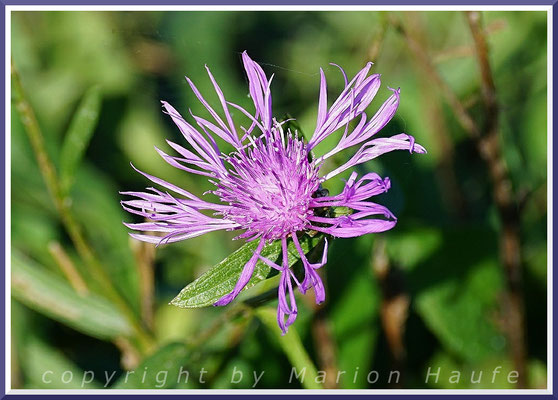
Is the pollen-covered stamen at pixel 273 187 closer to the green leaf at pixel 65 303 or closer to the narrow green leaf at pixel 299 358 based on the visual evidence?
the narrow green leaf at pixel 299 358

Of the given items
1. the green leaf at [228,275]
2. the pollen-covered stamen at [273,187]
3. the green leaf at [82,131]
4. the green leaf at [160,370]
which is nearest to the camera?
the green leaf at [228,275]

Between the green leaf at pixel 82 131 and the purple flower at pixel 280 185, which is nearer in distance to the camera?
the purple flower at pixel 280 185

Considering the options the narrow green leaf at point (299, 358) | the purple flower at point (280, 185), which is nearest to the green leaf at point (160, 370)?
the narrow green leaf at point (299, 358)

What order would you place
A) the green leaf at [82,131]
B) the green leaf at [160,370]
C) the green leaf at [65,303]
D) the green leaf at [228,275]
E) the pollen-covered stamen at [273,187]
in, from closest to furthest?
the green leaf at [228,275]
the pollen-covered stamen at [273,187]
the green leaf at [160,370]
the green leaf at [82,131]
the green leaf at [65,303]

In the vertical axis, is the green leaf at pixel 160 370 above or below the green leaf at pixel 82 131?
below

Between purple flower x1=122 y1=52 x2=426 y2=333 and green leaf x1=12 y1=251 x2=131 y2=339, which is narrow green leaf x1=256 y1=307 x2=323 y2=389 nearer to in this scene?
purple flower x1=122 y1=52 x2=426 y2=333

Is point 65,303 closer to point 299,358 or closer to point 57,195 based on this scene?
point 57,195

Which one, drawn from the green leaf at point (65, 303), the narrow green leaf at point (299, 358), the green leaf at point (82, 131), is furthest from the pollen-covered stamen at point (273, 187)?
the green leaf at point (65, 303)

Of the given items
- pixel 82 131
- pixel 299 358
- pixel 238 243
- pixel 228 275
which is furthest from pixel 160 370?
pixel 238 243
